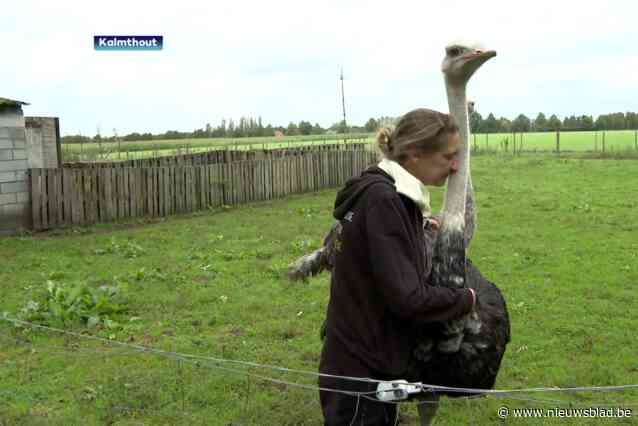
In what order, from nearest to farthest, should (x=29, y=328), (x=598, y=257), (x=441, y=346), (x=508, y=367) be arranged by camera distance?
(x=441, y=346), (x=508, y=367), (x=29, y=328), (x=598, y=257)

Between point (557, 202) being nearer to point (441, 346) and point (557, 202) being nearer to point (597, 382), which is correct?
point (597, 382)

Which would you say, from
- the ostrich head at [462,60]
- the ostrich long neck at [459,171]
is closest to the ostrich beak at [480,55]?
the ostrich head at [462,60]

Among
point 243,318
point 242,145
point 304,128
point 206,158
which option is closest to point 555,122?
point 304,128

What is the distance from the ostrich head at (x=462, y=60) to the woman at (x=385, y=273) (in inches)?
25.5

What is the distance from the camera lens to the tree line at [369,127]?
31516mm

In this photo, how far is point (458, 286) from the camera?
3.00m

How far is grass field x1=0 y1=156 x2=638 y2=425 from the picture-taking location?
516cm

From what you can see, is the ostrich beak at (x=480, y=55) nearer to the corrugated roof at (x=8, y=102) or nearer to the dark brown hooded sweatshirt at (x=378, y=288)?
the dark brown hooded sweatshirt at (x=378, y=288)

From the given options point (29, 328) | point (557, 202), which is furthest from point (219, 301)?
point (557, 202)

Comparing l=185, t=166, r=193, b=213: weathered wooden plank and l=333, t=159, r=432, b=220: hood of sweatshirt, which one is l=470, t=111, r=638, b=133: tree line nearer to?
l=185, t=166, r=193, b=213: weathered wooden plank

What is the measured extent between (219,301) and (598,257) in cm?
501

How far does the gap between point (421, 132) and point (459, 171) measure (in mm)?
612

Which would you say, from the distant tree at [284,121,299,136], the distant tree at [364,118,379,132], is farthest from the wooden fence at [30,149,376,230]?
→ the distant tree at [284,121,299,136]

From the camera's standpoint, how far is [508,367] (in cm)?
570
